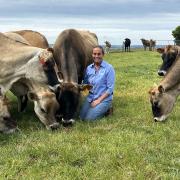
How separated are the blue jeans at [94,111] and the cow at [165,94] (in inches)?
40.7

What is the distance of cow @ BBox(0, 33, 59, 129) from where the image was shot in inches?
358

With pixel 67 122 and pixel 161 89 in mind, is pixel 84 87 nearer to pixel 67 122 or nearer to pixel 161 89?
pixel 67 122

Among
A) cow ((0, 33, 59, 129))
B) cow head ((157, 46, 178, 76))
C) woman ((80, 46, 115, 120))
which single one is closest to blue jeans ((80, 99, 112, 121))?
woman ((80, 46, 115, 120))

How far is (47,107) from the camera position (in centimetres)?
905

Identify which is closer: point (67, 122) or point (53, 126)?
point (53, 126)

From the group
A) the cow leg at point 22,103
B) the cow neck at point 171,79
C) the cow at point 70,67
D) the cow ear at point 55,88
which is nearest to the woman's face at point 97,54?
the cow at point 70,67

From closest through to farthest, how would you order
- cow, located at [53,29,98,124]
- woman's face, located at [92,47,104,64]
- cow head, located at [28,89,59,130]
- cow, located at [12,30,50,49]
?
cow head, located at [28,89,59,130] → cow, located at [53,29,98,124] → woman's face, located at [92,47,104,64] → cow, located at [12,30,50,49]

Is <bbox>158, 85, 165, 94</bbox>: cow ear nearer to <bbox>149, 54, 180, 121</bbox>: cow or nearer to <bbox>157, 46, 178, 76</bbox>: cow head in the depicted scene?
<bbox>149, 54, 180, 121</bbox>: cow

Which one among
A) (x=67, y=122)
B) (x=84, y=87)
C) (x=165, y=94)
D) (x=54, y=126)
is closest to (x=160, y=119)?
(x=165, y=94)

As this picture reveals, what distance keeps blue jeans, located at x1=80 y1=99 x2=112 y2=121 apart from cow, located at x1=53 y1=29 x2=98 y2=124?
0.37 meters

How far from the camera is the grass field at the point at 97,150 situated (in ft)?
20.0

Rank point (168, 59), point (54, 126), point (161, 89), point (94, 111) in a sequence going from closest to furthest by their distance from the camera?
point (54, 126)
point (161, 89)
point (94, 111)
point (168, 59)

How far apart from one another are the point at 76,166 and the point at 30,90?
11.2 feet

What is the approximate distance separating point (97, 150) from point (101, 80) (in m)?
3.25
